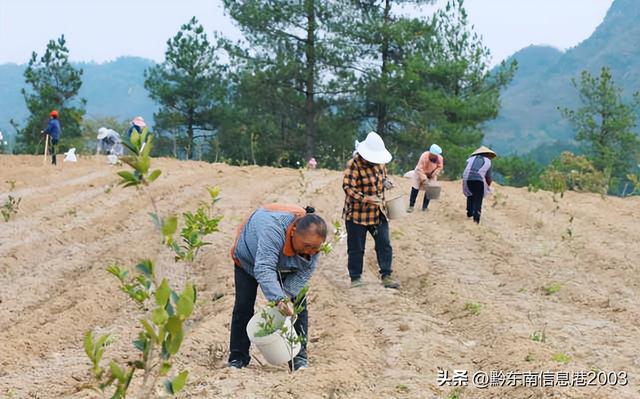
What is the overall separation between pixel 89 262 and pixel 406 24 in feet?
58.5

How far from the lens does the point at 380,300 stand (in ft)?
22.7

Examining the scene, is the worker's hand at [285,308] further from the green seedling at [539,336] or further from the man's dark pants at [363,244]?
the man's dark pants at [363,244]

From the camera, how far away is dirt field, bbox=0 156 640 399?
16.0ft

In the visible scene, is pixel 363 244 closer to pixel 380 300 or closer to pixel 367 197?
pixel 367 197

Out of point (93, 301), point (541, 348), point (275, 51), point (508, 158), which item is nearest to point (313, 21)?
point (275, 51)

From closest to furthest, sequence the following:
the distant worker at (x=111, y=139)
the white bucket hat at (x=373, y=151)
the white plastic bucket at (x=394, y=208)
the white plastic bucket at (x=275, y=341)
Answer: the white plastic bucket at (x=275, y=341)
the white bucket hat at (x=373, y=151)
the white plastic bucket at (x=394, y=208)
the distant worker at (x=111, y=139)

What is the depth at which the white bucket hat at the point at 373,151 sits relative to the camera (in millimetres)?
7008

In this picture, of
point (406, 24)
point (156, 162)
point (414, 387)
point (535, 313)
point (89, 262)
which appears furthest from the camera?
point (406, 24)

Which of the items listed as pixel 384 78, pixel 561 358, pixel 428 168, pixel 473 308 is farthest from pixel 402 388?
pixel 384 78

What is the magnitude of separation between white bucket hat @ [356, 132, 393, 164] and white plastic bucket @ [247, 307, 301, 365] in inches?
101

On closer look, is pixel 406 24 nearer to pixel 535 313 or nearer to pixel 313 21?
pixel 313 21

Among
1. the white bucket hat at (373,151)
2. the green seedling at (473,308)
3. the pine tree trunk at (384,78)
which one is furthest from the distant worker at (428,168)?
the pine tree trunk at (384,78)

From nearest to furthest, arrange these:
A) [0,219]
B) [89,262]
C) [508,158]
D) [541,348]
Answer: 1. [541,348]
2. [89,262]
3. [0,219]
4. [508,158]

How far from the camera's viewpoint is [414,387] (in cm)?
478
